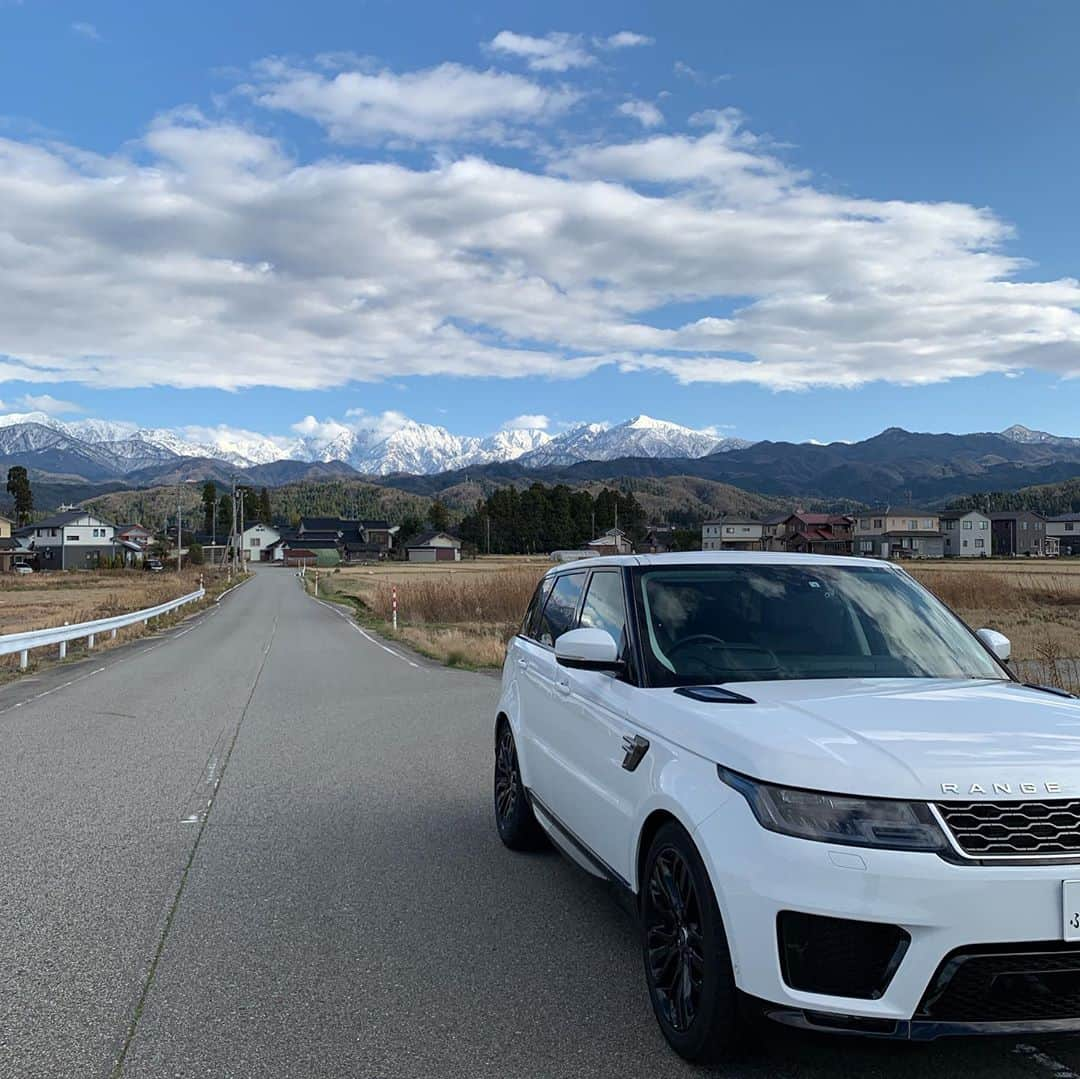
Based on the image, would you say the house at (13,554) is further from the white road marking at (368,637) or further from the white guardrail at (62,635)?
the white guardrail at (62,635)

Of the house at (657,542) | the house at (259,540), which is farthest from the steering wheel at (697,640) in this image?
the house at (259,540)

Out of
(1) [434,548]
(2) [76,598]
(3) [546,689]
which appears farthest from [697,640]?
(1) [434,548]

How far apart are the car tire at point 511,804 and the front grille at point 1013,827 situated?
11.3 feet

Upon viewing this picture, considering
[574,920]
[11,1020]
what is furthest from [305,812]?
[11,1020]

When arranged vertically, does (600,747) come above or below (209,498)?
below

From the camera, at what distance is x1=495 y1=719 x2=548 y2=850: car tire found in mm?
6387

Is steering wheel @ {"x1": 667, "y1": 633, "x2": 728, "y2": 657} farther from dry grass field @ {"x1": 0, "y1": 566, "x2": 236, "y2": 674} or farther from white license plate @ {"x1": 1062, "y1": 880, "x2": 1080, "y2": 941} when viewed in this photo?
dry grass field @ {"x1": 0, "y1": 566, "x2": 236, "y2": 674}

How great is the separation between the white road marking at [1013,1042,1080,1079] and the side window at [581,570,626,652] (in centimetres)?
219

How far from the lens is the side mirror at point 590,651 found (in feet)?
14.9

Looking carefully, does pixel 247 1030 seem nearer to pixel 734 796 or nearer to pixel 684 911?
pixel 684 911

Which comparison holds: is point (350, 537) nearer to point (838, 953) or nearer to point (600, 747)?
point (600, 747)

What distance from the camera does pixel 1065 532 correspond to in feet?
419

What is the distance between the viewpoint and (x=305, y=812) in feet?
25.1

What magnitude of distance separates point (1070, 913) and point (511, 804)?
4.01 m
